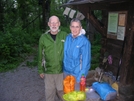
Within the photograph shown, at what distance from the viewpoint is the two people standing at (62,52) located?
2943mm

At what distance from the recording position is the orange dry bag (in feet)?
10.2

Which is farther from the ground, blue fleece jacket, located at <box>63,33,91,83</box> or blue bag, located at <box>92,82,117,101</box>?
blue fleece jacket, located at <box>63,33,91,83</box>

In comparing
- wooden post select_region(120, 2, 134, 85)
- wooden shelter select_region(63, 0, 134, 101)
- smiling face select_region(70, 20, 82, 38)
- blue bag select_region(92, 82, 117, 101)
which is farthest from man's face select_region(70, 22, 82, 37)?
blue bag select_region(92, 82, 117, 101)

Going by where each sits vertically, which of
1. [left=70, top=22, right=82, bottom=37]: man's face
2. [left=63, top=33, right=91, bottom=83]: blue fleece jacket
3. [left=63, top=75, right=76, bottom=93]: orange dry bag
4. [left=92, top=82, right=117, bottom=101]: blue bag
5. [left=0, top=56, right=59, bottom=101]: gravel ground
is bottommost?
[left=0, top=56, right=59, bottom=101]: gravel ground

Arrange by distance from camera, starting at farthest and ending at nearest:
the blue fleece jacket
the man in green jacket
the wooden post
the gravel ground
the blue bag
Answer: the gravel ground, the blue bag, the wooden post, the man in green jacket, the blue fleece jacket

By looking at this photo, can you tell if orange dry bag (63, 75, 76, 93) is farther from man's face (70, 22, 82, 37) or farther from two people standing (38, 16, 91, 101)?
man's face (70, 22, 82, 37)

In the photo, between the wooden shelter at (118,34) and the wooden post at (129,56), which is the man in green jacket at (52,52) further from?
the wooden post at (129,56)

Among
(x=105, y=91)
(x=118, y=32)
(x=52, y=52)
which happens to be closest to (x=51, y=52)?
(x=52, y=52)

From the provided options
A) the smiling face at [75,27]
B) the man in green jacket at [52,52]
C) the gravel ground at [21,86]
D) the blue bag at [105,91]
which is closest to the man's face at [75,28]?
the smiling face at [75,27]

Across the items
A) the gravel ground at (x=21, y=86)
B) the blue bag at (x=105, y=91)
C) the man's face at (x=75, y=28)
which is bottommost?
the gravel ground at (x=21, y=86)

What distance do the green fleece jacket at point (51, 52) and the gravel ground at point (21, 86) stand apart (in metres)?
1.65

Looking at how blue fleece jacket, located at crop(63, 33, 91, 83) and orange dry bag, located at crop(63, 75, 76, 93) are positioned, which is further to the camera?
orange dry bag, located at crop(63, 75, 76, 93)

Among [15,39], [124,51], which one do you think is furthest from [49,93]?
[15,39]

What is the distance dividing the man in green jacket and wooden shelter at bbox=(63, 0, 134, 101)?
104 cm
